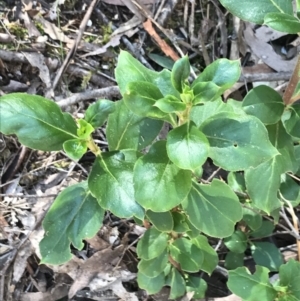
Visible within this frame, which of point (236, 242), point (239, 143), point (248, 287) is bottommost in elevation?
Answer: point (236, 242)

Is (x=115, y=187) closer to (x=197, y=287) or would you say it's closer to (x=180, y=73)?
(x=180, y=73)

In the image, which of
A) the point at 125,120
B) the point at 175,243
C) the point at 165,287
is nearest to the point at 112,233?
the point at 165,287

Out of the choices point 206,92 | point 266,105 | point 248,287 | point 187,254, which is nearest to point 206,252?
point 187,254

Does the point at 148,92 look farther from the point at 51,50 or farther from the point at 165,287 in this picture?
the point at 51,50

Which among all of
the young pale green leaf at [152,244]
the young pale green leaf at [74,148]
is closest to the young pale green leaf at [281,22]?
the young pale green leaf at [74,148]

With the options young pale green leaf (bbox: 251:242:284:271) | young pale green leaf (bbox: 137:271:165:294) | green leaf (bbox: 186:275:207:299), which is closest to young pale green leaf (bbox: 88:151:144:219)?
young pale green leaf (bbox: 137:271:165:294)

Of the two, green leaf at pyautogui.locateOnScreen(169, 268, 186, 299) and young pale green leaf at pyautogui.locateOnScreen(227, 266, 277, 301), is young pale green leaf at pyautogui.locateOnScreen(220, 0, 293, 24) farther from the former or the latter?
green leaf at pyautogui.locateOnScreen(169, 268, 186, 299)
